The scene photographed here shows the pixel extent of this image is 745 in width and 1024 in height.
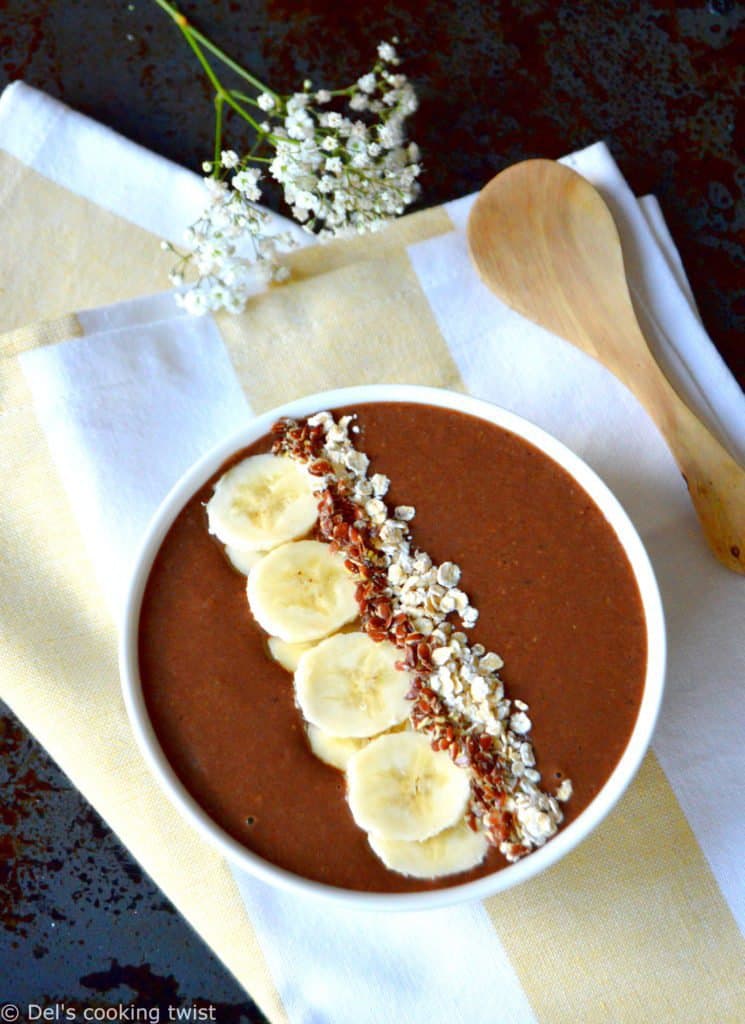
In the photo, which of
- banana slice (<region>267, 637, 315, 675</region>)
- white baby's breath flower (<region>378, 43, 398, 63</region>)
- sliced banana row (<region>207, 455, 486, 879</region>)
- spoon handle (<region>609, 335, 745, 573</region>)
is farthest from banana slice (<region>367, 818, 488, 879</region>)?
white baby's breath flower (<region>378, 43, 398, 63</region>)

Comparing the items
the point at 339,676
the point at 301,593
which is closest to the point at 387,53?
the point at 301,593

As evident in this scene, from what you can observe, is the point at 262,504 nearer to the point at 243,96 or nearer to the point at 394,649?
the point at 394,649

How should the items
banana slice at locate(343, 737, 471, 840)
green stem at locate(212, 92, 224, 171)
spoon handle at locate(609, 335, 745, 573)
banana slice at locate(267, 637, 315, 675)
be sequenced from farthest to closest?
green stem at locate(212, 92, 224, 171)
spoon handle at locate(609, 335, 745, 573)
banana slice at locate(267, 637, 315, 675)
banana slice at locate(343, 737, 471, 840)

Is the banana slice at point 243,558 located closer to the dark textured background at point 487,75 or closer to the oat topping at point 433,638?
the oat topping at point 433,638

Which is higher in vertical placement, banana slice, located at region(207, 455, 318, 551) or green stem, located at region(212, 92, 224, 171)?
green stem, located at region(212, 92, 224, 171)

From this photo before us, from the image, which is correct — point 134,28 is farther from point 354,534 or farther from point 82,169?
point 354,534

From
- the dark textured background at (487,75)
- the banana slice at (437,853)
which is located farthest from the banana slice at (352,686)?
the dark textured background at (487,75)

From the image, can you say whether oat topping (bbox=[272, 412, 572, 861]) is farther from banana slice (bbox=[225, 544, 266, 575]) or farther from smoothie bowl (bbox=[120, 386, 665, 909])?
banana slice (bbox=[225, 544, 266, 575])

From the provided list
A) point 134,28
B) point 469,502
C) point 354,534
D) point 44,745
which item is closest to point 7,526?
point 44,745
